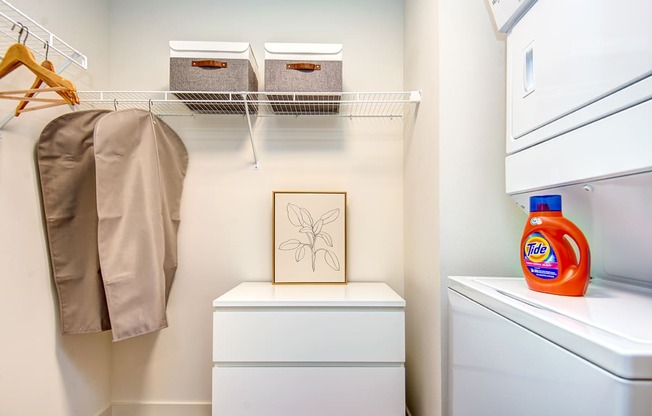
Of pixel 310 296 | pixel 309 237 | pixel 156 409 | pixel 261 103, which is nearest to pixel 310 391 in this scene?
pixel 310 296

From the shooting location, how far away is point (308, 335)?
1.29 metres

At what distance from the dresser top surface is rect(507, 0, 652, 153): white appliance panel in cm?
77

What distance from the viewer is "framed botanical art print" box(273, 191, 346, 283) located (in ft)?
5.53

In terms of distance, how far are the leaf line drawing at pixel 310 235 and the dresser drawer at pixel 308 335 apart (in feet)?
1.35

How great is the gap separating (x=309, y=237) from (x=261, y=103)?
704mm

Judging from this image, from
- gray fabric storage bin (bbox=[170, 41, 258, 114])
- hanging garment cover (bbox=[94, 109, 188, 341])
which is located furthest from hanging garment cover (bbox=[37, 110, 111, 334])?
gray fabric storage bin (bbox=[170, 41, 258, 114])

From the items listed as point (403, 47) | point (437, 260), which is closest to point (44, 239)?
point (437, 260)

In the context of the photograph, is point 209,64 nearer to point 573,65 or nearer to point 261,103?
point 261,103

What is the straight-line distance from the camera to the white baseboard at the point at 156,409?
5.51 ft

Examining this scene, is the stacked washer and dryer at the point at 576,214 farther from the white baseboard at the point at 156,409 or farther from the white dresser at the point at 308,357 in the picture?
the white baseboard at the point at 156,409

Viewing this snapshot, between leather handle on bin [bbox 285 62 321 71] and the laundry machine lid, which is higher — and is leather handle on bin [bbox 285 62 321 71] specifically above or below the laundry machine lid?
above

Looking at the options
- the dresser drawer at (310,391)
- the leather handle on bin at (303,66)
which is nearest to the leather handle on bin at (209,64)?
the leather handle on bin at (303,66)

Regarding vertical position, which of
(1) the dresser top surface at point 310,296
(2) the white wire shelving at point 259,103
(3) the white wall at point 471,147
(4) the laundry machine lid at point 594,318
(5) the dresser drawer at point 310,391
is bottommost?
(5) the dresser drawer at point 310,391

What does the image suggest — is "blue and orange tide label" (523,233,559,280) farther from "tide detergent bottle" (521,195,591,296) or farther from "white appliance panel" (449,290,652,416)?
"white appliance panel" (449,290,652,416)
